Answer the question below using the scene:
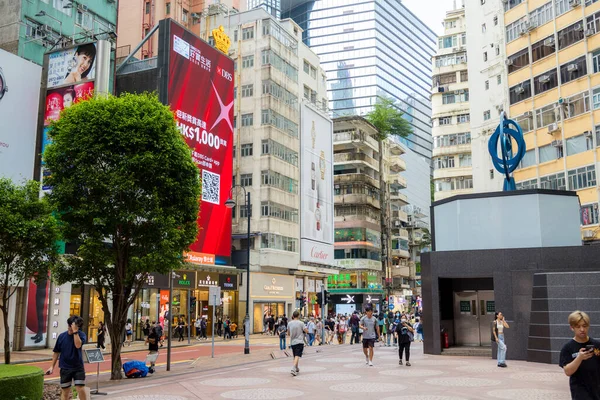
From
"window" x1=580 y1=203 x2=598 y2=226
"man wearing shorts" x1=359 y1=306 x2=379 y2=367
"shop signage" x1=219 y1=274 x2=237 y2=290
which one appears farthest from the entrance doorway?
"shop signage" x1=219 y1=274 x2=237 y2=290

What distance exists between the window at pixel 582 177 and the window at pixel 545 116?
165 inches

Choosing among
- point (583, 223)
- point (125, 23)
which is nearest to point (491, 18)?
point (583, 223)

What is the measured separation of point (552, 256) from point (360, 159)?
185 feet

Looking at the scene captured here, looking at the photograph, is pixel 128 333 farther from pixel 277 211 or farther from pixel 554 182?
pixel 554 182

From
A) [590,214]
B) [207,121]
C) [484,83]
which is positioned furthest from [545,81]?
[207,121]

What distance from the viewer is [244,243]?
5331 centimetres

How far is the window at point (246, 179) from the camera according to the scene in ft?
176

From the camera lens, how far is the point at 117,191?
1773 cm

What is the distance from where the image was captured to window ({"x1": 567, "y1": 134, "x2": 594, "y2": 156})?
37.9 metres

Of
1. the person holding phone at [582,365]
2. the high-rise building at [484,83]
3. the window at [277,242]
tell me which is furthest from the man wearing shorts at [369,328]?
the high-rise building at [484,83]

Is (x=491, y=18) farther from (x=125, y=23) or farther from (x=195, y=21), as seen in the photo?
(x=125, y=23)

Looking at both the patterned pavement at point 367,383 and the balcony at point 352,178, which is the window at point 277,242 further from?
the patterned pavement at point 367,383

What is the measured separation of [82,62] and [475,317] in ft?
88.2

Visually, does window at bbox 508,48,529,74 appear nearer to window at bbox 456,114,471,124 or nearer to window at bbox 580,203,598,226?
window at bbox 580,203,598,226
